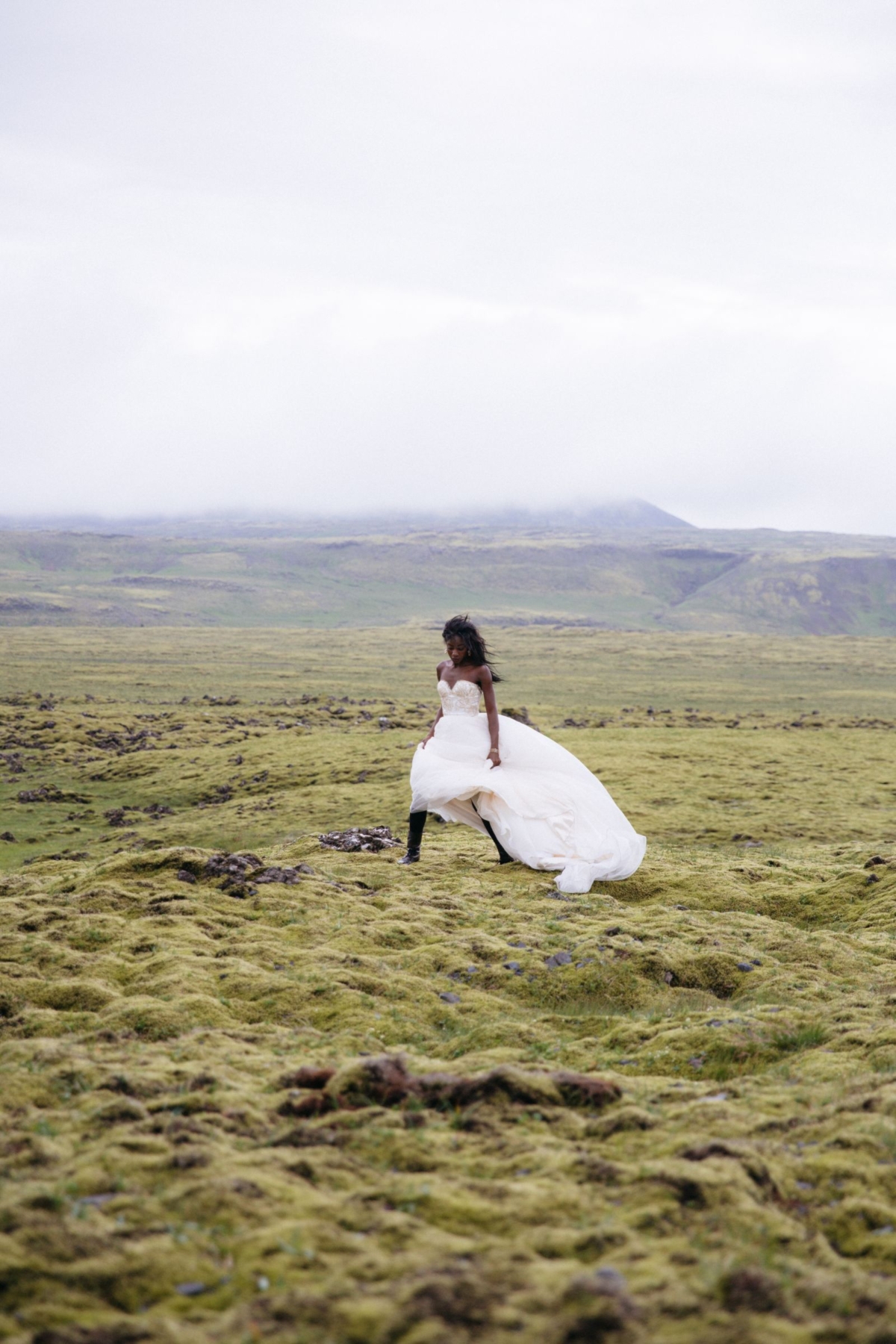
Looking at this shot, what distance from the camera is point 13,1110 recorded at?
22.1ft

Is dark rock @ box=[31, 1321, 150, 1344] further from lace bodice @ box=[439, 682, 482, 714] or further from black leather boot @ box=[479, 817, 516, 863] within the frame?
black leather boot @ box=[479, 817, 516, 863]

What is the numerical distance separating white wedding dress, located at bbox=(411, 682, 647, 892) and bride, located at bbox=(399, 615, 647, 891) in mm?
13

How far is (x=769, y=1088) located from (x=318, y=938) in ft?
20.0

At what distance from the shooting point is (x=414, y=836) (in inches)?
648

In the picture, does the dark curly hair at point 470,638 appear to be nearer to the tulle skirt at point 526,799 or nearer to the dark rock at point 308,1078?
the tulle skirt at point 526,799

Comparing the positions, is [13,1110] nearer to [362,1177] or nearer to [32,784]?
[362,1177]

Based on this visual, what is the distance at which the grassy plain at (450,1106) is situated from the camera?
14.7ft

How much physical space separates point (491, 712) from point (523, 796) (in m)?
1.50

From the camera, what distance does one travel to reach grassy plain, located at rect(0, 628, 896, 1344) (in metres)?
4.49

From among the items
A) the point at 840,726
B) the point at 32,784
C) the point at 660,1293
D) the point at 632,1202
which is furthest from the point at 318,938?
the point at 840,726

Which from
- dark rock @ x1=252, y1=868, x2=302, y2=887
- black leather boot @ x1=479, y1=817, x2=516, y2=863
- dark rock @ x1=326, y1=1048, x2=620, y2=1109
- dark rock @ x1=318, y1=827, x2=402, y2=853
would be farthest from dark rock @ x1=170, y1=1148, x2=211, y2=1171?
dark rock @ x1=318, y1=827, x2=402, y2=853

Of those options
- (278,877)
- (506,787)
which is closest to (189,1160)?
(278,877)

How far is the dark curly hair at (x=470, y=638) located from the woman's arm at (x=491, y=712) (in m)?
0.10

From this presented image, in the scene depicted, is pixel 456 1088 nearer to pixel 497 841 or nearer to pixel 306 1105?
pixel 306 1105
